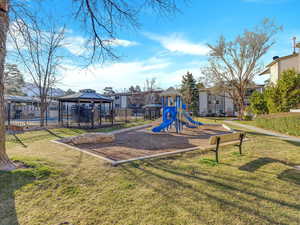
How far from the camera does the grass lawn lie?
252 cm

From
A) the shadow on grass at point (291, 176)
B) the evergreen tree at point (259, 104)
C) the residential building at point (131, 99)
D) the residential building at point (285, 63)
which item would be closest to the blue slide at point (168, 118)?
the shadow on grass at point (291, 176)

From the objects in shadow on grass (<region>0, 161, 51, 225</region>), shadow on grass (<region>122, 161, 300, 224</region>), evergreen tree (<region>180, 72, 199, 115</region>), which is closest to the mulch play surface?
shadow on grass (<region>122, 161, 300, 224</region>)

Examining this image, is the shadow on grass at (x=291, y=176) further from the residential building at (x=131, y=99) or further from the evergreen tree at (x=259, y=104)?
the residential building at (x=131, y=99)

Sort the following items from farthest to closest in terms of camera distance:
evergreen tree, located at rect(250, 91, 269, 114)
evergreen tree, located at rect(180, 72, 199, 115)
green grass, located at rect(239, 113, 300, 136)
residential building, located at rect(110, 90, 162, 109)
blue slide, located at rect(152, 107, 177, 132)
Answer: residential building, located at rect(110, 90, 162, 109)
evergreen tree, located at rect(180, 72, 199, 115)
evergreen tree, located at rect(250, 91, 269, 114)
blue slide, located at rect(152, 107, 177, 132)
green grass, located at rect(239, 113, 300, 136)

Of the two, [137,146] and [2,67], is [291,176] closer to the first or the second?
[137,146]

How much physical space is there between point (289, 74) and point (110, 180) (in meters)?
17.6

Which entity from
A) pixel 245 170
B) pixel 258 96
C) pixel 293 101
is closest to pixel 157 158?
pixel 245 170

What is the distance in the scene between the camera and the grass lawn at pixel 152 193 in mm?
2518

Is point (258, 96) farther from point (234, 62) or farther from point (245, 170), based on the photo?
point (245, 170)

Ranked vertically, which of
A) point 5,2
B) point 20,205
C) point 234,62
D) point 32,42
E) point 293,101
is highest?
point 234,62

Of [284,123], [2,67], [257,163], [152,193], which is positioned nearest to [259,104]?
[284,123]

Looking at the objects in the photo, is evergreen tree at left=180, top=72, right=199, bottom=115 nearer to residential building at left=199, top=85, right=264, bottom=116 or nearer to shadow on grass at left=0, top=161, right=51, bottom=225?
residential building at left=199, top=85, right=264, bottom=116

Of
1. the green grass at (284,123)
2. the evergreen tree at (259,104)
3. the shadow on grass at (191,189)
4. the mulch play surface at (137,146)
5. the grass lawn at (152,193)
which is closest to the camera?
the grass lawn at (152,193)

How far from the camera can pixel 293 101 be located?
14484 millimetres
